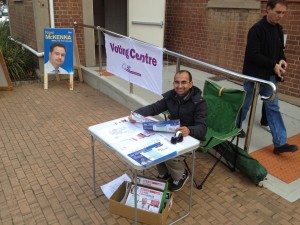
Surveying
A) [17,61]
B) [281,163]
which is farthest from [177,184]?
[17,61]

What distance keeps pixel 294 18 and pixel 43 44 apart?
527 cm

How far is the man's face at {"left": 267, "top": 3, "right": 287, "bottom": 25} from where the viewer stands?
11.1ft

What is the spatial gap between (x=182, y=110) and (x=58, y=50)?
4457 mm

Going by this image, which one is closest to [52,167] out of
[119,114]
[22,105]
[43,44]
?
[119,114]

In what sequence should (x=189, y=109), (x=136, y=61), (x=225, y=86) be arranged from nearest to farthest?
1. (x=189, y=109)
2. (x=136, y=61)
3. (x=225, y=86)

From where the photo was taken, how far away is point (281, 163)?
364 centimetres

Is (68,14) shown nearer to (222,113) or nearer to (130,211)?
(222,113)

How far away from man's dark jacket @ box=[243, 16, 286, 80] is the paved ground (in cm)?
129

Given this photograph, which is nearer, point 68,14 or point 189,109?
point 189,109

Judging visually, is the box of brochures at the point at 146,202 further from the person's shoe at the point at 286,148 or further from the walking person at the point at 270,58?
the person's shoe at the point at 286,148

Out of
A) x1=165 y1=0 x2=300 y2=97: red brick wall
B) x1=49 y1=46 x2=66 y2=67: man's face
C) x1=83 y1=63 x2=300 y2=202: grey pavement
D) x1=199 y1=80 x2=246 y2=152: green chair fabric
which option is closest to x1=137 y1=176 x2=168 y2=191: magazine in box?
x1=199 y1=80 x2=246 y2=152: green chair fabric

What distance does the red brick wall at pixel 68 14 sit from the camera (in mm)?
6797

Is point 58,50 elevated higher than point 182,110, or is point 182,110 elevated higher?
point 58,50

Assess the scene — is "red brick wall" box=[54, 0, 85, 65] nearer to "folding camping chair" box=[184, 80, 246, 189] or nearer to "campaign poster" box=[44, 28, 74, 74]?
"campaign poster" box=[44, 28, 74, 74]
